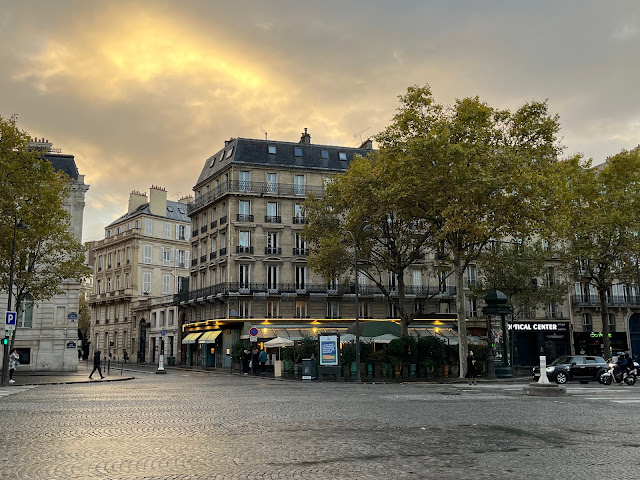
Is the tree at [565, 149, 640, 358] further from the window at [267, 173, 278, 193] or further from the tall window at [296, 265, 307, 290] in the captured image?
the window at [267, 173, 278, 193]

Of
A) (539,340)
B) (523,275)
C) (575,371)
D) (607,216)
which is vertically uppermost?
(607,216)

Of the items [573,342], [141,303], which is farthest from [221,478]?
[141,303]

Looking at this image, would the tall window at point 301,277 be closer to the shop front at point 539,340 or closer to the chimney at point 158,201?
the shop front at point 539,340

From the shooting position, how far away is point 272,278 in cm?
5031

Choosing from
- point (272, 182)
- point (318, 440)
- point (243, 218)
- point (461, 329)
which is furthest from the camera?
point (272, 182)

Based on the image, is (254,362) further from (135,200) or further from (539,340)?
(135,200)

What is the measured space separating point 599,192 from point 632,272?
532 cm

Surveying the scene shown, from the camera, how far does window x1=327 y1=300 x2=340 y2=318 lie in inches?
1993

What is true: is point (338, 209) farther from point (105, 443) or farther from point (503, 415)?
point (105, 443)

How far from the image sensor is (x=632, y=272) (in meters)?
38.2

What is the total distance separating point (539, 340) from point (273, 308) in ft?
76.3

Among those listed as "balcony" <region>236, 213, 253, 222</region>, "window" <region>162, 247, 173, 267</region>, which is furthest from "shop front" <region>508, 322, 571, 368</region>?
"window" <region>162, 247, 173, 267</region>

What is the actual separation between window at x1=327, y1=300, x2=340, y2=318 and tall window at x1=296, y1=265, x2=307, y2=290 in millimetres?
2616

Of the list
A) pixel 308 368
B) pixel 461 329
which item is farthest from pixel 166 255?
pixel 461 329
